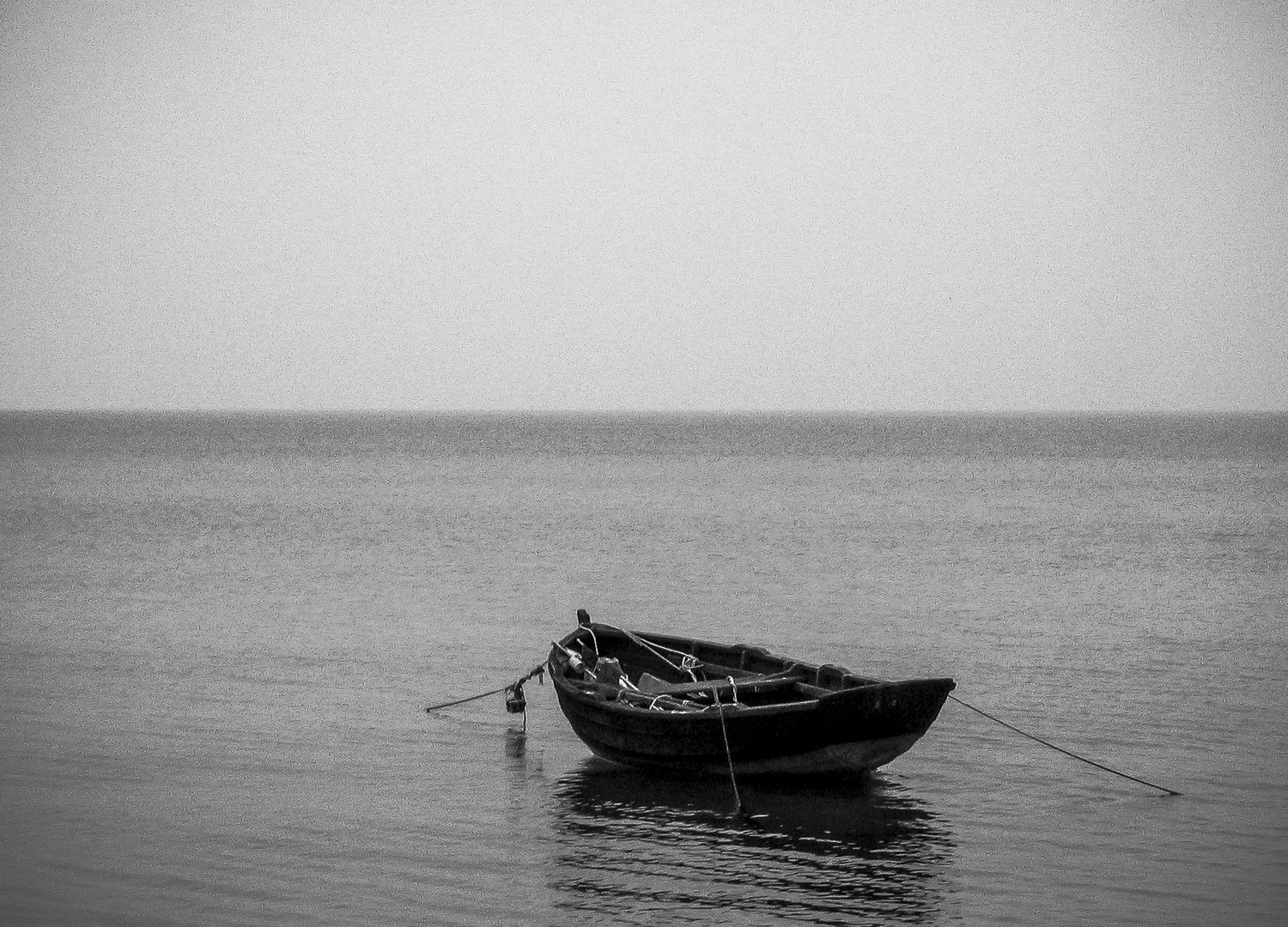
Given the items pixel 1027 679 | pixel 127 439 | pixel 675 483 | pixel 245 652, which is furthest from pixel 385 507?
pixel 127 439

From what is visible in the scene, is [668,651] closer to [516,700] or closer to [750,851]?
[516,700]

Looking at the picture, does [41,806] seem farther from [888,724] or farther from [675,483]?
[675,483]

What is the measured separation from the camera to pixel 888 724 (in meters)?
13.8

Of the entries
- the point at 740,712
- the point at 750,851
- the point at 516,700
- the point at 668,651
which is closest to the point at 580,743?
the point at 516,700

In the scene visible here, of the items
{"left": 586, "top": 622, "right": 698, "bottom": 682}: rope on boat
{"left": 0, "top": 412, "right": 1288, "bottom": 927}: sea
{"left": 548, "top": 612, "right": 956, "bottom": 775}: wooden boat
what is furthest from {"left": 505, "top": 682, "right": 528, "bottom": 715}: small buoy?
{"left": 586, "top": 622, "right": 698, "bottom": 682}: rope on boat

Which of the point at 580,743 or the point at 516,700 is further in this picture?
the point at 516,700

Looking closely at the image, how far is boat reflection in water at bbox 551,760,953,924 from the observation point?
1125cm

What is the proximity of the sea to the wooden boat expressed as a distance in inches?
15.8

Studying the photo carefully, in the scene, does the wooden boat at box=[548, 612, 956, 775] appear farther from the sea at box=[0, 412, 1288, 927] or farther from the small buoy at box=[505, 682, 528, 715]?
the small buoy at box=[505, 682, 528, 715]

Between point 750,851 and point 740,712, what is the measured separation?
1916 mm

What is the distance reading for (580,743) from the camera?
674 inches

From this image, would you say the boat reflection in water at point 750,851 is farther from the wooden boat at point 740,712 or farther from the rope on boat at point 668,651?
the rope on boat at point 668,651

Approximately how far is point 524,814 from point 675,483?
58.7 metres

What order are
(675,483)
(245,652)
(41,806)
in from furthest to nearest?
Answer: (675,483) < (245,652) < (41,806)
